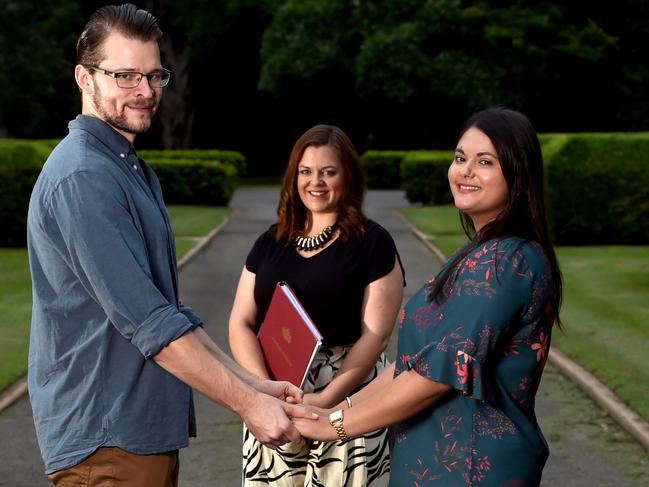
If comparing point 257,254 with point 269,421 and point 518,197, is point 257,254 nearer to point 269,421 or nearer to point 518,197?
point 269,421

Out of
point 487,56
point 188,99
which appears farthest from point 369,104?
point 487,56

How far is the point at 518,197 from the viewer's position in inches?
127

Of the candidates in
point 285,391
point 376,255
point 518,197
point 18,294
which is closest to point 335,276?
point 376,255

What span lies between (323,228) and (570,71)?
3716 cm

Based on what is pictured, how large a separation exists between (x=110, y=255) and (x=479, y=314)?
1.02m

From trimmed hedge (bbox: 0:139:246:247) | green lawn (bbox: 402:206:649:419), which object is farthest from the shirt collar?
trimmed hedge (bbox: 0:139:246:247)

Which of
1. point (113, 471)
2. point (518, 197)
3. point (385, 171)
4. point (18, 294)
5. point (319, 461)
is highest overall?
point (518, 197)

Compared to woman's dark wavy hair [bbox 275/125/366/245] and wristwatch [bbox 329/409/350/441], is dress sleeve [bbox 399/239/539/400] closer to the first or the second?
wristwatch [bbox 329/409/350/441]

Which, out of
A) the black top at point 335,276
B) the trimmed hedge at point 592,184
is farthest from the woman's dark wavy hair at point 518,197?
the trimmed hedge at point 592,184

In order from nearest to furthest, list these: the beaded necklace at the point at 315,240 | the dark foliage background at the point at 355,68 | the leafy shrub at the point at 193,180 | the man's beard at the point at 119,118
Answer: the man's beard at the point at 119,118, the beaded necklace at the point at 315,240, the leafy shrub at the point at 193,180, the dark foliage background at the point at 355,68

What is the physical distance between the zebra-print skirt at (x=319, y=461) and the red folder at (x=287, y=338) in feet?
0.57

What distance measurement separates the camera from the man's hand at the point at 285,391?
4.01 meters

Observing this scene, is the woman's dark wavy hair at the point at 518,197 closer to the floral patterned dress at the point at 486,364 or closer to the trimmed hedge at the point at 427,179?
the floral patterned dress at the point at 486,364

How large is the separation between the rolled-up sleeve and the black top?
1.56m
